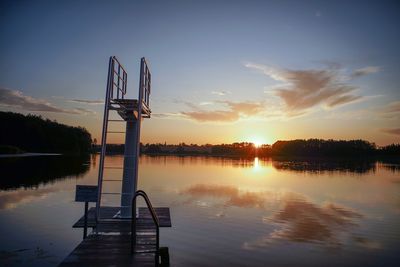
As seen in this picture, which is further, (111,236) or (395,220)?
(395,220)

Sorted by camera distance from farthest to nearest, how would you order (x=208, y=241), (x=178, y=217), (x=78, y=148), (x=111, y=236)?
(x=78, y=148) → (x=178, y=217) → (x=208, y=241) → (x=111, y=236)

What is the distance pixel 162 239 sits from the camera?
38.5 ft

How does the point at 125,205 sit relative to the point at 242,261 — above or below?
above

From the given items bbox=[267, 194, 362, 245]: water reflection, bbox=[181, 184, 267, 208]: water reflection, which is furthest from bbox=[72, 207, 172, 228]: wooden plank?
bbox=[181, 184, 267, 208]: water reflection

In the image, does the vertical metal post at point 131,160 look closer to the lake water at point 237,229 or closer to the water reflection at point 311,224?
the lake water at point 237,229

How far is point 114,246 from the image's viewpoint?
24.0 ft

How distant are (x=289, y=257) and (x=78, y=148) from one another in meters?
110

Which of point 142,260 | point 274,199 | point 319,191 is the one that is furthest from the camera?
point 319,191

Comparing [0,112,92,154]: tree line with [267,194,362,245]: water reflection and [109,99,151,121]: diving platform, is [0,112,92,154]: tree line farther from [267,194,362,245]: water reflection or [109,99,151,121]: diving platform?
[109,99,151,121]: diving platform

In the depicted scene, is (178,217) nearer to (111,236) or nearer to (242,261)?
(242,261)

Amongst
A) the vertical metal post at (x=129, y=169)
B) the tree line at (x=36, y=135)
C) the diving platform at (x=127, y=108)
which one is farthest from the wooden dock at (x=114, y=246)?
the tree line at (x=36, y=135)

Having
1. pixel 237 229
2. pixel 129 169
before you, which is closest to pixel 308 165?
pixel 237 229

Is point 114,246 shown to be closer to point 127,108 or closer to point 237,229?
point 127,108

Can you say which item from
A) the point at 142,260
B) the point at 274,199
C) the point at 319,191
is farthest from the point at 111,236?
the point at 319,191
